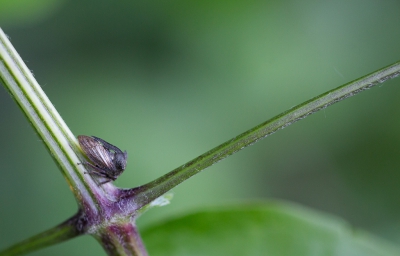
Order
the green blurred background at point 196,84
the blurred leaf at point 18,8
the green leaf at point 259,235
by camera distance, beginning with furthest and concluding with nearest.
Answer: the green blurred background at point 196,84
the blurred leaf at point 18,8
the green leaf at point 259,235

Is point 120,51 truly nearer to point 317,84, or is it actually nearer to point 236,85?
point 236,85

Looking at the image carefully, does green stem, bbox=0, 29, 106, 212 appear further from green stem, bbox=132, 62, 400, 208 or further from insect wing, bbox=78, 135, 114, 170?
green stem, bbox=132, 62, 400, 208

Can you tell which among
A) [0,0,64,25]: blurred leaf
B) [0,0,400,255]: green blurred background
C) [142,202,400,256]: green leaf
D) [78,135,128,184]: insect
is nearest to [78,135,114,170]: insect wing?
[78,135,128,184]: insect

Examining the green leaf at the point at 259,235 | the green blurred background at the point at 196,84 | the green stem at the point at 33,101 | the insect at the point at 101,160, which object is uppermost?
the green blurred background at the point at 196,84

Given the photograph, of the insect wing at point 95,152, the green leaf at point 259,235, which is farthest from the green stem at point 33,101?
the green leaf at point 259,235

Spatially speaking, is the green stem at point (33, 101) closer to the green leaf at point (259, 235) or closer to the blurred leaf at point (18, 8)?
the green leaf at point (259, 235)

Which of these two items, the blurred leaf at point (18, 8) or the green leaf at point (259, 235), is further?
the blurred leaf at point (18, 8)
